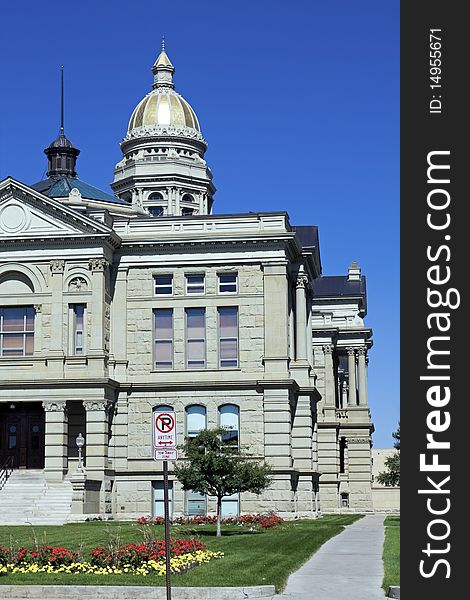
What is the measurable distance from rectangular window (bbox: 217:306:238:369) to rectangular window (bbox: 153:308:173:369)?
93.4 inches

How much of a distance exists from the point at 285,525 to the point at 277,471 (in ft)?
18.0

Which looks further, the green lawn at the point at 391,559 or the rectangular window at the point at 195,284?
the rectangular window at the point at 195,284

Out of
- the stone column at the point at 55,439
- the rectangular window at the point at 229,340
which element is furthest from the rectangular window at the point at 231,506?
the stone column at the point at 55,439

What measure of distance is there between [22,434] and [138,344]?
6933mm

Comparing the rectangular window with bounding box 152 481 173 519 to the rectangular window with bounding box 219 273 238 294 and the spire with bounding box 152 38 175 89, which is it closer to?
the rectangular window with bounding box 219 273 238 294

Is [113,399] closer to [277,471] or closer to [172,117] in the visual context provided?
[277,471]

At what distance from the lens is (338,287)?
89375 mm

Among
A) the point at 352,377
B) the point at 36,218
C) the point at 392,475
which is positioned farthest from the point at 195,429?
the point at 392,475

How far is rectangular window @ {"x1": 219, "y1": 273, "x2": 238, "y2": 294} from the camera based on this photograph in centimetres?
5591

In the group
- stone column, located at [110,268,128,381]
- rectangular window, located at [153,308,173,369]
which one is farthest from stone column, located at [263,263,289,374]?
stone column, located at [110,268,128,381]

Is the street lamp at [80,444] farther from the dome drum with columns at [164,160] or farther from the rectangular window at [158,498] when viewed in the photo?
the dome drum with columns at [164,160]

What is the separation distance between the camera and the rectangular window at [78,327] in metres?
55.0

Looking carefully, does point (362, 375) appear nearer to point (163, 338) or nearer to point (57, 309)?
point (163, 338)

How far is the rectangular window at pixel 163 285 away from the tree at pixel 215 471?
599 inches
